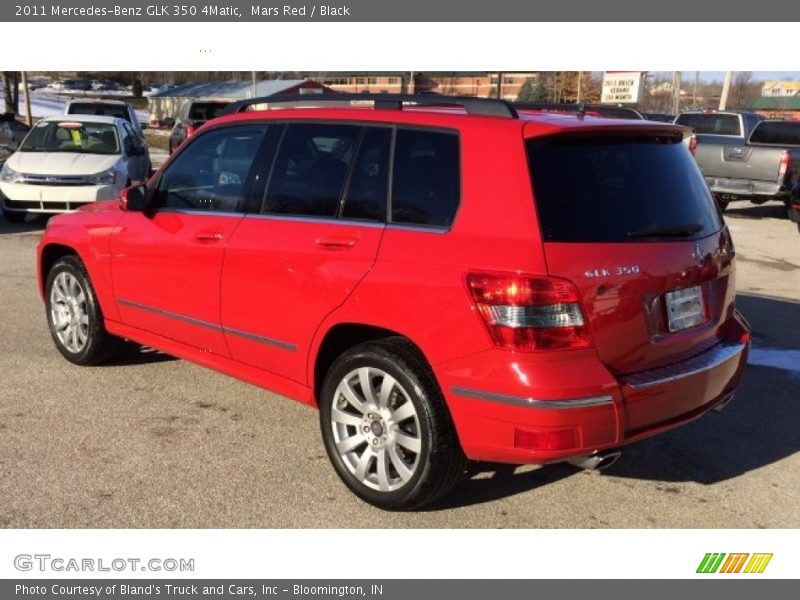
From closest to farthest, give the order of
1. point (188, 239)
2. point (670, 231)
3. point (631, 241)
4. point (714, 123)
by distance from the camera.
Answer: point (631, 241) → point (670, 231) → point (188, 239) → point (714, 123)

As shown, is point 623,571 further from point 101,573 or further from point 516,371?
point 101,573

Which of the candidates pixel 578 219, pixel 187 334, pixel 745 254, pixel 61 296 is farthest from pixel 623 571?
pixel 745 254

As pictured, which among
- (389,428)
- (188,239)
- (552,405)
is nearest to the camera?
(552,405)

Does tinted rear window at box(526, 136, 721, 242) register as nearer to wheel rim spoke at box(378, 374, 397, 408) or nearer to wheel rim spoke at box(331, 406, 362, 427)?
wheel rim spoke at box(378, 374, 397, 408)

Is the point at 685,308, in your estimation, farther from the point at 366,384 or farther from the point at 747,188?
the point at 747,188

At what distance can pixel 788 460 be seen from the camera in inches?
170

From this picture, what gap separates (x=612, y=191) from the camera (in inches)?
134

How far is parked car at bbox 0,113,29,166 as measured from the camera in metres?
18.2

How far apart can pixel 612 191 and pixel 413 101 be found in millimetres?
1065

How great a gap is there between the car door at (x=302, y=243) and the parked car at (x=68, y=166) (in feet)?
25.9

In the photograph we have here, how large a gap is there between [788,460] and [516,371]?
2.16m

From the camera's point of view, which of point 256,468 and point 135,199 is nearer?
point 256,468

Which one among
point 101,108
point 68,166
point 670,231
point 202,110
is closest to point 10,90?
point 202,110

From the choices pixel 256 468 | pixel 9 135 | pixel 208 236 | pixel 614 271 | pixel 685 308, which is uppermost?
pixel 614 271
